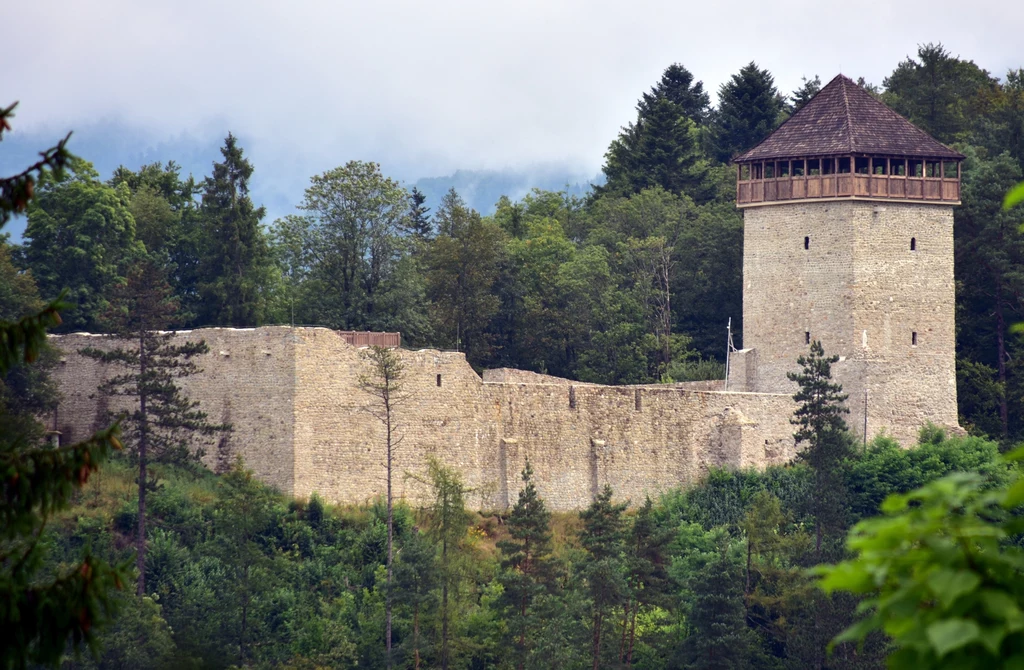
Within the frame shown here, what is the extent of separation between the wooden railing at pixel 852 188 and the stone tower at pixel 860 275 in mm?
23

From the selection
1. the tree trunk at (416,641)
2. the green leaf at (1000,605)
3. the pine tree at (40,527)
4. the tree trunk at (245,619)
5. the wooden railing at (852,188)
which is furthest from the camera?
the wooden railing at (852,188)

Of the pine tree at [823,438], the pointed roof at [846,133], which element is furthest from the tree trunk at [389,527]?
the pointed roof at [846,133]

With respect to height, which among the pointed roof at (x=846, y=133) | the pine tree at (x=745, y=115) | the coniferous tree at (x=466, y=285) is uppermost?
the pine tree at (x=745, y=115)

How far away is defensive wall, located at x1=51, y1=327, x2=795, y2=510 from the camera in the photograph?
32.7 meters

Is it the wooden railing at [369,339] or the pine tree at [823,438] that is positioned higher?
the wooden railing at [369,339]

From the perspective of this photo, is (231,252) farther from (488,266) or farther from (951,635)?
(951,635)

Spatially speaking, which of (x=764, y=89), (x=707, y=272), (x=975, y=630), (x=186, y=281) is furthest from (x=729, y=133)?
(x=975, y=630)

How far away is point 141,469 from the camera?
3209 cm

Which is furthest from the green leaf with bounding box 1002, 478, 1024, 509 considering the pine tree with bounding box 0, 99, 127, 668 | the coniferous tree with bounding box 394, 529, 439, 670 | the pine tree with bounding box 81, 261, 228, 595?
the pine tree with bounding box 81, 261, 228, 595

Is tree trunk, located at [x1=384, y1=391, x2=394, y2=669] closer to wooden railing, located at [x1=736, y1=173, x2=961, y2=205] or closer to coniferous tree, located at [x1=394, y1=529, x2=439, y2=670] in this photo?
coniferous tree, located at [x1=394, y1=529, x2=439, y2=670]

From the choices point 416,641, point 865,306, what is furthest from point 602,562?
point 865,306

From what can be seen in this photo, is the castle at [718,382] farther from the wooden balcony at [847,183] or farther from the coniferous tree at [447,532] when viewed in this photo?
the coniferous tree at [447,532]

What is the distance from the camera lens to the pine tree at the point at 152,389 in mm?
32250

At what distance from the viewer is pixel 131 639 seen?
29.1m
